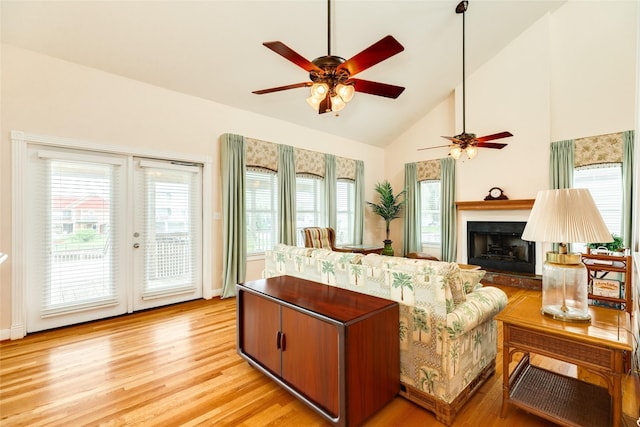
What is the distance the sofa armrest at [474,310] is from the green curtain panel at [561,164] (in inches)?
147

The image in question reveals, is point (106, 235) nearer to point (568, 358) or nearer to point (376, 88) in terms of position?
point (376, 88)

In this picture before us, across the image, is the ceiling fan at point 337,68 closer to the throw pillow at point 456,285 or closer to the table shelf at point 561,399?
the throw pillow at point 456,285

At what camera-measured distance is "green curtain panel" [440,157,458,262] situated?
19.7ft

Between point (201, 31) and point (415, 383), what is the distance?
4.04 metres

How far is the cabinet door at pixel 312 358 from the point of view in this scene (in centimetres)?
167

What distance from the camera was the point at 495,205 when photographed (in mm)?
5340

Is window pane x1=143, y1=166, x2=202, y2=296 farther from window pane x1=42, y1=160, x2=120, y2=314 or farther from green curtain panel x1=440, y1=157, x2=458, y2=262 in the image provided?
green curtain panel x1=440, y1=157, x2=458, y2=262

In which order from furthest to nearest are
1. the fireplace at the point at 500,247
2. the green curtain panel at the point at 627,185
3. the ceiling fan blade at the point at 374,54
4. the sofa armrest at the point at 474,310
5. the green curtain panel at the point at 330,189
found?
the green curtain panel at the point at 330,189 < the fireplace at the point at 500,247 < the green curtain panel at the point at 627,185 < the ceiling fan blade at the point at 374,54 < the sofa armrest at the point at 474,310

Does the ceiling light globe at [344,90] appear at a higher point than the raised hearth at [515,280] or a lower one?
higher

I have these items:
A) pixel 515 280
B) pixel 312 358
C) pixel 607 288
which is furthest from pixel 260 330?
pixel 515 280

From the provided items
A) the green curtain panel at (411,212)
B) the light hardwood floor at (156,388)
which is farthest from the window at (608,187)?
the light hardwood floor at (156,388)

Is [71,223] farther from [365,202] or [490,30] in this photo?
[490,30]

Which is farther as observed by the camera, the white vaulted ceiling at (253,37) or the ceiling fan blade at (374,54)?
the white vaulted ceiling at (253,37)

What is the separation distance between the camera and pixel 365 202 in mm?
6961
